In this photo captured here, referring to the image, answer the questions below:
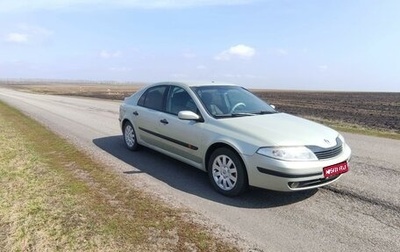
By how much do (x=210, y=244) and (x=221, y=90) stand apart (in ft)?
10.4

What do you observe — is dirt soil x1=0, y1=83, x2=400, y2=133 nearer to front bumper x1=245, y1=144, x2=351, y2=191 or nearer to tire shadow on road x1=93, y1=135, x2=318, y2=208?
tire shadow on road x1=93, y1=135, x2=318, y2=208

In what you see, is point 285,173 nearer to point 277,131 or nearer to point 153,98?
point 277,131

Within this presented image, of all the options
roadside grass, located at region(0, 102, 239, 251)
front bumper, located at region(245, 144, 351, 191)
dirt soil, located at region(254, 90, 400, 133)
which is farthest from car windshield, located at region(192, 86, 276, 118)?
dirt soil, located at region(254, 90, 400, 133)

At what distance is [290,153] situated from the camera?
431 cm

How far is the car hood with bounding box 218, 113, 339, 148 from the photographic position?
4450 mm

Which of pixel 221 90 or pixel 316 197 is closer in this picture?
pixel 316 197

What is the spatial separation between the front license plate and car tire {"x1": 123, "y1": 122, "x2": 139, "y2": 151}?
4176mm

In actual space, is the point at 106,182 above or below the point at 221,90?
below

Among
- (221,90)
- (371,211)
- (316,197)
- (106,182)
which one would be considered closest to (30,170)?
(106,182)

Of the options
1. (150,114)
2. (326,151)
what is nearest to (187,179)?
(150,114)

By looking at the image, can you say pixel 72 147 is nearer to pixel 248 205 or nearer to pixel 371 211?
pixel 248 205

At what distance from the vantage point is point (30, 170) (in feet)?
19.0

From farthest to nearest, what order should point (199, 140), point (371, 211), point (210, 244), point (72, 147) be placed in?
point (72, 147) < point (199, 140) < point (371, 211) < point (210, 244)

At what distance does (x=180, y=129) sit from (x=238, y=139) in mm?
1302
